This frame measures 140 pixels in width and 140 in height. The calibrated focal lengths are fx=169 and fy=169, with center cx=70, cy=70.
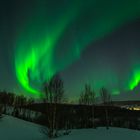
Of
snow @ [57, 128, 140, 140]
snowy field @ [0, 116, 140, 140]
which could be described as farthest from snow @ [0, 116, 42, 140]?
snow @ [57, 128, 140, 140]

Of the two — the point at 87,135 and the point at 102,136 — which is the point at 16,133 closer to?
the point at 87,135

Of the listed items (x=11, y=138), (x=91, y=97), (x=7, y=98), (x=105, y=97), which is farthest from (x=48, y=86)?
(x=7, y=98)

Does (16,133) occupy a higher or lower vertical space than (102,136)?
lower

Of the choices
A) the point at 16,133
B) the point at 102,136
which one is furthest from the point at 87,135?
the point at 16,133

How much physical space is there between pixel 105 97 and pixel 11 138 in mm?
24718

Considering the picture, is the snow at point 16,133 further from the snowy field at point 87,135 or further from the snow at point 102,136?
the snow at point 102,136

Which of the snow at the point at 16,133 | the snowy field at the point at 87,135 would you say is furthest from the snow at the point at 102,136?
the snow at the point at 16,133

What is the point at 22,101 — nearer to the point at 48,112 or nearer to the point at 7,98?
the point at 7,98

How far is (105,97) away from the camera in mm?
43500

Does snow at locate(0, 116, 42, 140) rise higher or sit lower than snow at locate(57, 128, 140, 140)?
lower

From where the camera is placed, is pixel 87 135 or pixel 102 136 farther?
pixel 87 135

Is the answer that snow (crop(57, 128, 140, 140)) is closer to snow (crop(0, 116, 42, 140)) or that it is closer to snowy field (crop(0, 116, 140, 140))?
snowy field (crop(0, 116, 140, 140))

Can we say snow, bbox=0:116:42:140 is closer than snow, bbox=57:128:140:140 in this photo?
No

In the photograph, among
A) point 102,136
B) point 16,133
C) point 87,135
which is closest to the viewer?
point 102,136
